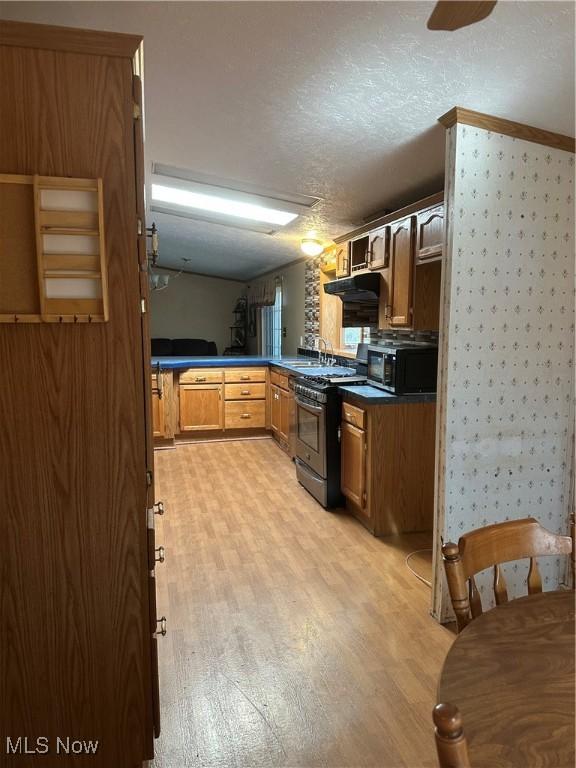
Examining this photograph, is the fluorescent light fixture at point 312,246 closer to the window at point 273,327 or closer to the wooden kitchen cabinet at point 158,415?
the wooden kitchen cabinet at point 158,415

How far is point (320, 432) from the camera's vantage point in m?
3.61

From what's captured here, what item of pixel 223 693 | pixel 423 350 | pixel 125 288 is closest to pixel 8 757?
pixel 223 693

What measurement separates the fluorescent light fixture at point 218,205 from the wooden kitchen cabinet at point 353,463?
6.14 ft

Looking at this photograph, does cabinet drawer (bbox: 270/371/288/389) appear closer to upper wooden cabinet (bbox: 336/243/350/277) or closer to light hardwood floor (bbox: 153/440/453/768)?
upper wooden cabinet (bbox: 336/243/350/277)

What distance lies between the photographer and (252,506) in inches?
143

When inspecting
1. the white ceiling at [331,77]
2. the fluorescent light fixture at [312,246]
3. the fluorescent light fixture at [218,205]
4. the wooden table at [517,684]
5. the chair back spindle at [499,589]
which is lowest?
the chair back spindle at [499,589]

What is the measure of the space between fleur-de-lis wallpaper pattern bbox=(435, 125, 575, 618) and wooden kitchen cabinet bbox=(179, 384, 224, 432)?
134 inches

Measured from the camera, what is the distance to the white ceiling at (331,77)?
154 centimetres

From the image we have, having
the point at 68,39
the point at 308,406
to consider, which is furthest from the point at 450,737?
the point at 308,406

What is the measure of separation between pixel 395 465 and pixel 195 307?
297 inches

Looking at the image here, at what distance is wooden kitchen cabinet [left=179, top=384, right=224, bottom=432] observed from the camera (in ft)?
17.0

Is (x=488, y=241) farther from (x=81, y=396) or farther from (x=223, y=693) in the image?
(x=223, y=693)

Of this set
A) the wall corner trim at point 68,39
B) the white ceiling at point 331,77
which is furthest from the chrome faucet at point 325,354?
the wall corner trim at point 68,39

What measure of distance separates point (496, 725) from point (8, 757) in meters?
1.39
